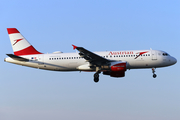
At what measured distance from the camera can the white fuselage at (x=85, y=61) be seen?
43.0 meters

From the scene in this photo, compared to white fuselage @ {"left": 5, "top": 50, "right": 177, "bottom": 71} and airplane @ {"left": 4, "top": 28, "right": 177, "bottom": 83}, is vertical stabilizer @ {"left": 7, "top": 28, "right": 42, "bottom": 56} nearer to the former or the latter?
airplane @ {"left": 4, "top": 28, "right": 177, "bottom": 83}

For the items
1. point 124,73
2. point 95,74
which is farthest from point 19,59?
point 124,73

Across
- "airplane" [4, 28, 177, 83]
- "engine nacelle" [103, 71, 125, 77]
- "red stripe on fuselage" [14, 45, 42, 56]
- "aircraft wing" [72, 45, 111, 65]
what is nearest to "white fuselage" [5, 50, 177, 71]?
"airplane" [4, 28, 177, 83]

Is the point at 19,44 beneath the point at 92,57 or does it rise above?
above

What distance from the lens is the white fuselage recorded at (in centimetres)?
4297

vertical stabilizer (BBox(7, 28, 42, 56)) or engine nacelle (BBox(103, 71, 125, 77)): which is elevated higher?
vertical stabilizer (BBox(7, 28, 42, 56))

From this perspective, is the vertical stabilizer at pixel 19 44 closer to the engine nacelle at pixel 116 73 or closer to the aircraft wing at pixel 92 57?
the aircraft wing at pixel 92 57

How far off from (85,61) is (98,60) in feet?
7.81

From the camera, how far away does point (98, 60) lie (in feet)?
138

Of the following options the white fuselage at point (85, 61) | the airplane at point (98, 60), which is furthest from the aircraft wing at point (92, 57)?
the white fuselage at point (85, 61)

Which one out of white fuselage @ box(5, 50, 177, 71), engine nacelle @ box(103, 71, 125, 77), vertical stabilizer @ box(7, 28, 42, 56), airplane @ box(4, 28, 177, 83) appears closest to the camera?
airplane @ box(4, 28, 177, 83)

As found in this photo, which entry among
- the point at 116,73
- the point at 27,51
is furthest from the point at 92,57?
the point at 27,51

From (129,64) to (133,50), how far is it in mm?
2589

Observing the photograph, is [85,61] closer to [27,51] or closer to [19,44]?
[27,51]
